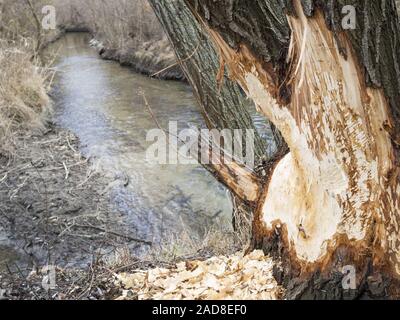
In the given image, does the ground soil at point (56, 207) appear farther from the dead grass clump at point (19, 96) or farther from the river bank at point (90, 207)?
the dead grass clump at point (19, 96)

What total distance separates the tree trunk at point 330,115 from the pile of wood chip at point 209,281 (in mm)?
121

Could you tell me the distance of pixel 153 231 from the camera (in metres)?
5.68

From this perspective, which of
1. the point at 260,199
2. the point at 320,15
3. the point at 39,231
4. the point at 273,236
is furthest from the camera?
the point at 39,231

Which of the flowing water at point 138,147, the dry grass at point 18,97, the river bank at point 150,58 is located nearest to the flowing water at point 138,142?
the flowing water at point 138,147

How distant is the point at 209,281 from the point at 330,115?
3.41 feet

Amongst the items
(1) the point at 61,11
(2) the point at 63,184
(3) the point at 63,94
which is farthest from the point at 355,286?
(1) the point at 61,11

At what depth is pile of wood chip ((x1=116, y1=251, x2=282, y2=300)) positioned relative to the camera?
223 cm

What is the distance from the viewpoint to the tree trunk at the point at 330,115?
1755 mm

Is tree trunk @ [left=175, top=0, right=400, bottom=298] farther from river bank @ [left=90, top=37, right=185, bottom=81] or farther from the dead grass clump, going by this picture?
river bank @ [left=90, top=37, right=185, bottom=81]

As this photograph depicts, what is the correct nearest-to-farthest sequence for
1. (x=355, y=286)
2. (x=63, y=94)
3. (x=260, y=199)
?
(x=355, y=286)
(x=260, y=199)
(x=63, y=94)

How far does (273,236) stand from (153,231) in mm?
3394

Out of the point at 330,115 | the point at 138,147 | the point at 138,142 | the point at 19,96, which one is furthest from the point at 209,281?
the point at 19,96

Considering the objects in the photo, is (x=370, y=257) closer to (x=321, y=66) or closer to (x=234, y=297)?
(x=234, y=297)

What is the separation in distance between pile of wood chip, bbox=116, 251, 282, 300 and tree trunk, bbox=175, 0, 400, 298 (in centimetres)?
12
